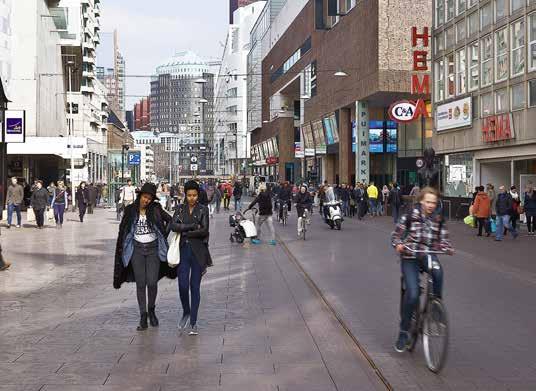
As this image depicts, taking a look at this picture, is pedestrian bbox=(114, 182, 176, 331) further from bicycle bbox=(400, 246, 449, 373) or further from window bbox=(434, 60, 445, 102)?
window bbox=(434, 60, 445, 102)

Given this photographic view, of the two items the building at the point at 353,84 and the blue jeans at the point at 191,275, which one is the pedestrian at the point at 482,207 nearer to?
the building at the point at 353,84

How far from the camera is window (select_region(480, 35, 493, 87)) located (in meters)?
29.4

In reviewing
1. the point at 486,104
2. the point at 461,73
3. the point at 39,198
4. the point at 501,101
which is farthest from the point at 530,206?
the point at 39,198

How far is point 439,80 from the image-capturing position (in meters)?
34.9

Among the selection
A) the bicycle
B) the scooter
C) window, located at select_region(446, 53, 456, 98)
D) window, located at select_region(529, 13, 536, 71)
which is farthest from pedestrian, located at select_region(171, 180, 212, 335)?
window, located at select_region(446, 53, 456, 98)

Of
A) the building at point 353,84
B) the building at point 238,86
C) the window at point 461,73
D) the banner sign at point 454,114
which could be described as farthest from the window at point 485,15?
the building at point 238,86

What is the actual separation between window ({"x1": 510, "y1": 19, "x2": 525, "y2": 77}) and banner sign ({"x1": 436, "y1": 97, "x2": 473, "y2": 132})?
12.1 ft

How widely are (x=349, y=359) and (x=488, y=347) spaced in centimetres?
150

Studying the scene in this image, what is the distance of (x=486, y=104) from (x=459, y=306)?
21352mm

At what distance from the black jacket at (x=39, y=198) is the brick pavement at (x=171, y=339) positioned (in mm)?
12562

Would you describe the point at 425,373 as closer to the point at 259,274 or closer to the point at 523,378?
the point at 523,378

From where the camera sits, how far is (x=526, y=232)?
24.8 m

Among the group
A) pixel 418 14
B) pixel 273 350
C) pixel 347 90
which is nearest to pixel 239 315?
pixel 273 350

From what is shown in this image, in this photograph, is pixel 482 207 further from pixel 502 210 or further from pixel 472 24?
pixel 472 24
